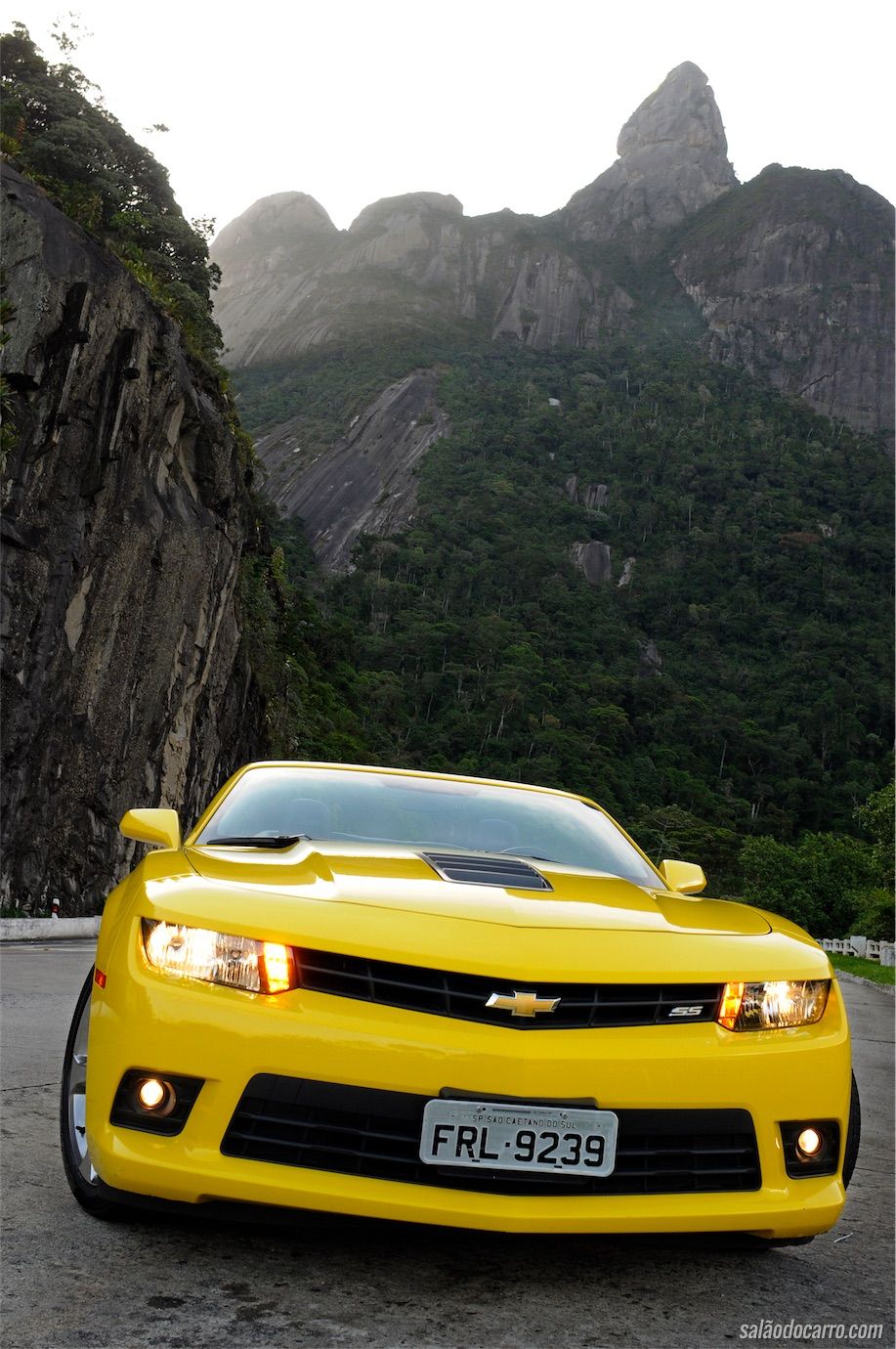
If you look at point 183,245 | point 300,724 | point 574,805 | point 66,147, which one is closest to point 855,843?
point 300,724

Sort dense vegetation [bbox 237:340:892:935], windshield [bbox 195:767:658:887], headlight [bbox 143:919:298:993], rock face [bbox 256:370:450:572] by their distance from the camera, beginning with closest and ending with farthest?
headlight [bbox 143:919:298:993]
windshield [bbox 195:767:658:887]
dense vegetation [bbox 237:340:892:935]
rock face [bbox 256:370:450:572]

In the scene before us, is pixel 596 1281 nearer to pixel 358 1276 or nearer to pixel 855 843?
pixel 358 1276

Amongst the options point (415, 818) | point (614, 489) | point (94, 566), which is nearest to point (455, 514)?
point (614, 489)

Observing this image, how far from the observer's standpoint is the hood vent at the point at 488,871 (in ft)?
10.6

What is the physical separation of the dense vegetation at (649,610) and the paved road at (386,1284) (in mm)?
45482

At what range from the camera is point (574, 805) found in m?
4.64

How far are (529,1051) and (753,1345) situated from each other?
0.72 metres

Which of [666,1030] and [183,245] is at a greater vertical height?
[183,245]

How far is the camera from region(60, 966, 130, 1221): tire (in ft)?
9.14

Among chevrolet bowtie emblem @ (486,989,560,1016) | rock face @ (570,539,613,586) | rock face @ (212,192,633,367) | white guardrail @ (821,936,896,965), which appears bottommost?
white guardrail @ (821,936,896,965)

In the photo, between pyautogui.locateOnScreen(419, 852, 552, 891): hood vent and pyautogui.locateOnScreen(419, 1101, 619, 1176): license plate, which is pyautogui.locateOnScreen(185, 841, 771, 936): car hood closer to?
pyautogui.locateOnScreen(419, 852, 552, 891): hood vent

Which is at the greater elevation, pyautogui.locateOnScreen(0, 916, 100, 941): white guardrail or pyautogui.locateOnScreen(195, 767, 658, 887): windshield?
pyautogui.locateOnScreen(195, 767, 658, 887): windshield

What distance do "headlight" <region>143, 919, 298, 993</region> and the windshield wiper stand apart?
0.87 metres

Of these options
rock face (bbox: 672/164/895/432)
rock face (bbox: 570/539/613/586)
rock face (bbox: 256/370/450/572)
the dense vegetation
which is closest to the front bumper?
the dense vegetation
